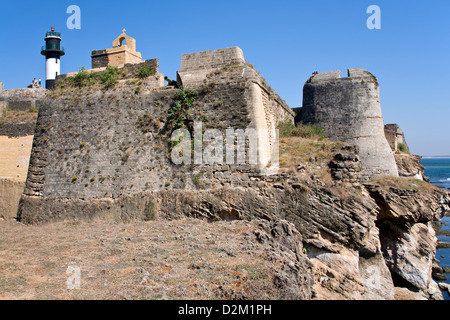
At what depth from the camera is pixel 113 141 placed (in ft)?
43.3

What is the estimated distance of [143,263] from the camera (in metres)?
7.22

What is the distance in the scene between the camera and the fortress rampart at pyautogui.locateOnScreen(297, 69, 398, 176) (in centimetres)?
1591

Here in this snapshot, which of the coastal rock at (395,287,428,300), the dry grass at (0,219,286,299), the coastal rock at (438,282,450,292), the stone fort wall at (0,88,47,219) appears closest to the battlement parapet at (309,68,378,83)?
the coastal rock at (395,287,428,300)

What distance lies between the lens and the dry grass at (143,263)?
582cm

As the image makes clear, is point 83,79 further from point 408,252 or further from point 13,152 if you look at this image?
point 408,252

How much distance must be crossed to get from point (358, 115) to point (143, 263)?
40.1 feet

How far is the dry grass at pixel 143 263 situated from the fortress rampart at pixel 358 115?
8162mm

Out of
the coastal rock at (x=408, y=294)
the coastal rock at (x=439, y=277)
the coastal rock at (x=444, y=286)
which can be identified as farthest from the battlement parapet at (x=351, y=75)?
the coastal rock at (x=439, y=277)

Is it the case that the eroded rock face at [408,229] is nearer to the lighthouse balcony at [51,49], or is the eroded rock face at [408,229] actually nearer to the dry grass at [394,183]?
the dry grass at [394,183]

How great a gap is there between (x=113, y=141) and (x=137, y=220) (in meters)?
3.11

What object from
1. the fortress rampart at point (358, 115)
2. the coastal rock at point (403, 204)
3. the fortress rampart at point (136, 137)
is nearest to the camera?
the fortress rampart at point (136, 137)

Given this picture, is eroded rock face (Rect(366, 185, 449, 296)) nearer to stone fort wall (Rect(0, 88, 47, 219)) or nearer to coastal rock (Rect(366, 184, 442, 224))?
coastal rock (Rect(366, 184, 442, 224))

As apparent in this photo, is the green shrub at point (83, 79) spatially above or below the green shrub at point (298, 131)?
above

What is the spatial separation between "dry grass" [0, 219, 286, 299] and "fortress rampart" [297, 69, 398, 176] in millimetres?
8162
